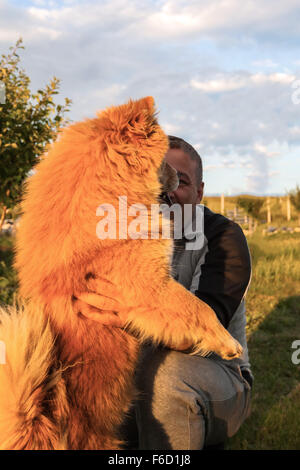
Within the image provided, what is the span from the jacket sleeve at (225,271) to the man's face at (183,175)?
33cm

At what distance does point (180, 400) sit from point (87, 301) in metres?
0.91

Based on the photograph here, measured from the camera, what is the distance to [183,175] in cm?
292

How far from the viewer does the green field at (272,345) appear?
144 inches

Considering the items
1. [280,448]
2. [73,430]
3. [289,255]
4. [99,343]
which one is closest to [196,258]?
[99,343]

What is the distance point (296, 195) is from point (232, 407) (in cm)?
2213

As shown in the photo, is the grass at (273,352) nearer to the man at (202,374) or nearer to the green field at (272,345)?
the green field at (272,345)

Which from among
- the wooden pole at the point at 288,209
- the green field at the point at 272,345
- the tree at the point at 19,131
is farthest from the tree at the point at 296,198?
the tree at the point at 19,131

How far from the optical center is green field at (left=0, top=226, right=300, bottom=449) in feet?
12.0

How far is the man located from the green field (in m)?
1.14

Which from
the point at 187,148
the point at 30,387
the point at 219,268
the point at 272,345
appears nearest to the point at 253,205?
the point at 272,345

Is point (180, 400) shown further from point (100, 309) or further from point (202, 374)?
point (100, 309)

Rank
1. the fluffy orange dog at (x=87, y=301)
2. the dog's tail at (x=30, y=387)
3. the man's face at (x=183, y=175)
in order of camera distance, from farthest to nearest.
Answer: the man's face at (x=183, y=175)
the fluffy orange dog at (x=87, y=301)
the dog's tail at (x=30, y=387)

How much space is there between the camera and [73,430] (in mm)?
1707

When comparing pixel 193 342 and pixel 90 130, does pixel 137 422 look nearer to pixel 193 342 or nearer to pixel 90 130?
pixel 193 342
